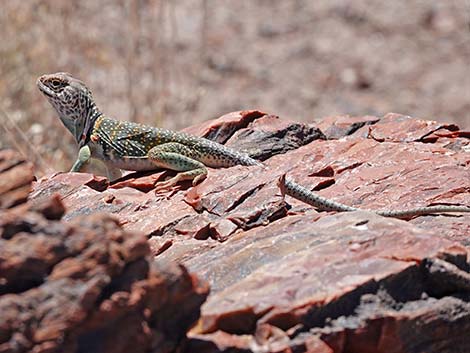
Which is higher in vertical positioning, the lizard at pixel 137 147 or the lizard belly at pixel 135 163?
the lizard at pixel 137 147

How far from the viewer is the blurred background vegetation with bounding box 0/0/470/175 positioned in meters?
14.0

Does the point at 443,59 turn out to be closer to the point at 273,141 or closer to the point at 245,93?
the point at 245,93

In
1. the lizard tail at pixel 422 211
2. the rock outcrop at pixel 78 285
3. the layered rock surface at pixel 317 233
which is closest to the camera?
the rock outcrop at pixel 78 285

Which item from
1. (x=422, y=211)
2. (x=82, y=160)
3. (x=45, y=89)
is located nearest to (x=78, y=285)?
(x=422, y=211)

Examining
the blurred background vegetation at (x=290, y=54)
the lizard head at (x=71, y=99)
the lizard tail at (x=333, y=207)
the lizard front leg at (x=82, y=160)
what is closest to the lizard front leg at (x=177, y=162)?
the lizard front leg at (x=82, y=160)

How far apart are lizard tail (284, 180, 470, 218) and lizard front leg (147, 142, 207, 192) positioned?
0.73 metres

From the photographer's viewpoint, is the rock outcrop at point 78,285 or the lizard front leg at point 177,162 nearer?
the rock outcrop at point 78,285

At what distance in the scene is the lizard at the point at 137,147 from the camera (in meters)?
7.25

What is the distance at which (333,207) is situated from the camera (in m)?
6.50

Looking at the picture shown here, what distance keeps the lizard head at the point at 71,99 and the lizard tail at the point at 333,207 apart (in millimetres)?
2124

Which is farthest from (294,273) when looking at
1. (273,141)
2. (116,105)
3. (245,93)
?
(245,93)

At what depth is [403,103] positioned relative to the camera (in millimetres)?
15047

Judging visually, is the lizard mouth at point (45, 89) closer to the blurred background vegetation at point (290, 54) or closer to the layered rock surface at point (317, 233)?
the layered rock surface at point (317, 233)

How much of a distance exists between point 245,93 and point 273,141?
7414 mm
